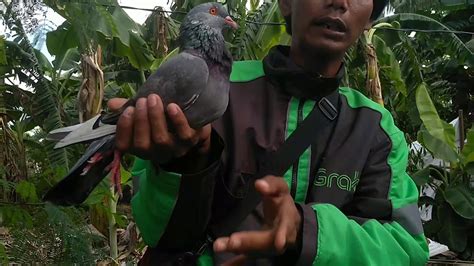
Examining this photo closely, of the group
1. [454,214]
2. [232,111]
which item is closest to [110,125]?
[232,111]

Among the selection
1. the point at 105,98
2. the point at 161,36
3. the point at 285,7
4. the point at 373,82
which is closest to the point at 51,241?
the point at 285,7

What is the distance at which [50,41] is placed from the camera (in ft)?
15.8

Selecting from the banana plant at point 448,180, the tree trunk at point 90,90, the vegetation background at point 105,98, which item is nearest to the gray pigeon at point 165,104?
the vegetation background at point 105,98

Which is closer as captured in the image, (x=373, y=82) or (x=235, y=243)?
(x=235, y=243)

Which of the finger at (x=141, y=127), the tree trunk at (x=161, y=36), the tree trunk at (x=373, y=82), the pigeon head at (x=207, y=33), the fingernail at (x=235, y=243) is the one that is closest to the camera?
the fingernail at (x=235, y=243)

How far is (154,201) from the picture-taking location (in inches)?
49.6

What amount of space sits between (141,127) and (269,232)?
27cm

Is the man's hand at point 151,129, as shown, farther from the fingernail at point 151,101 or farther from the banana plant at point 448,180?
the banana plant at point 448,180

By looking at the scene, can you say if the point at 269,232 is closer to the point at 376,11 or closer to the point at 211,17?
the point at 211,17

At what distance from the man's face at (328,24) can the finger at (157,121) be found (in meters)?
0.51

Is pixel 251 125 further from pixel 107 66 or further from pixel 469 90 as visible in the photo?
pixel 469 90

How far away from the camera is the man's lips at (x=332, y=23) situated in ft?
4.73

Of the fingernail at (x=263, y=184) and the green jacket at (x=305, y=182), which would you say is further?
the green jacket at (x=305, y=182)

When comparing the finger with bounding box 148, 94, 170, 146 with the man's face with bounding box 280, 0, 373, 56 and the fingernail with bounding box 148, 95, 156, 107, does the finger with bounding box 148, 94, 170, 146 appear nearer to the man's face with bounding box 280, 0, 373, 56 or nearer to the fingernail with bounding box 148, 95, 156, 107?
the fingernail with bounding box 148, 95, 156, 107
